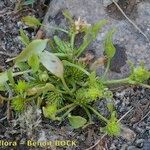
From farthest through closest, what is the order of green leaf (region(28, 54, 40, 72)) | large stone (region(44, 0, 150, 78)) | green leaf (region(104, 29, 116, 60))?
large stone (region(44, 0, 150, 78))
green leaf (region(104, 29, 116, 60))
green leaf (region(28, 54, 40, 72))

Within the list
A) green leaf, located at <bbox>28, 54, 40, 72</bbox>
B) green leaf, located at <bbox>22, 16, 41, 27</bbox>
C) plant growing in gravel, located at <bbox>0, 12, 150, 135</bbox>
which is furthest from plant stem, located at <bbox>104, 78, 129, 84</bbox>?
green leaf, located at <bbox>22, 16, 41, 27</bbox>

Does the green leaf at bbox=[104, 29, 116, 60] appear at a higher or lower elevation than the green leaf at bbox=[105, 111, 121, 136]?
higher

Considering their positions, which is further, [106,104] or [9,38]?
[9,38]

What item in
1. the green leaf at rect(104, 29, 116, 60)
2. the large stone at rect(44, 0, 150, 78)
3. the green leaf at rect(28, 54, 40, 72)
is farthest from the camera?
the large stone at rect(44, 0, 150, 78)

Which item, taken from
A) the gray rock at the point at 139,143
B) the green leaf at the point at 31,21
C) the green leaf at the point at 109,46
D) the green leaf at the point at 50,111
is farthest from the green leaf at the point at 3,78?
the gray rock at the point at 139,143

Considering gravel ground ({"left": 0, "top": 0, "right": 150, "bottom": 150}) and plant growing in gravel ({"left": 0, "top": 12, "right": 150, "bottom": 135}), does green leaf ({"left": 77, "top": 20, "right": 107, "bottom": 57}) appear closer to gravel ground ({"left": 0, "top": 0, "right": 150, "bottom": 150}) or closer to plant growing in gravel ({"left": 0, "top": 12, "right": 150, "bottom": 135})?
plant growing in gravel ({"left": 0, "top": 12, "right": 150, "bottom": 135})

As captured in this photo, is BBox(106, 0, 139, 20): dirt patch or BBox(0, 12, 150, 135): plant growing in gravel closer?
BBox(0, 12, 150, 135): plant growing in gravel

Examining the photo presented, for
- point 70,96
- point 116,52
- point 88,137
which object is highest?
point 116,52

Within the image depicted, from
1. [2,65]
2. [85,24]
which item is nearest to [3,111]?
[2,65]

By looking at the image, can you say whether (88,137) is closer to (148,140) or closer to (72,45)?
(148,140)
